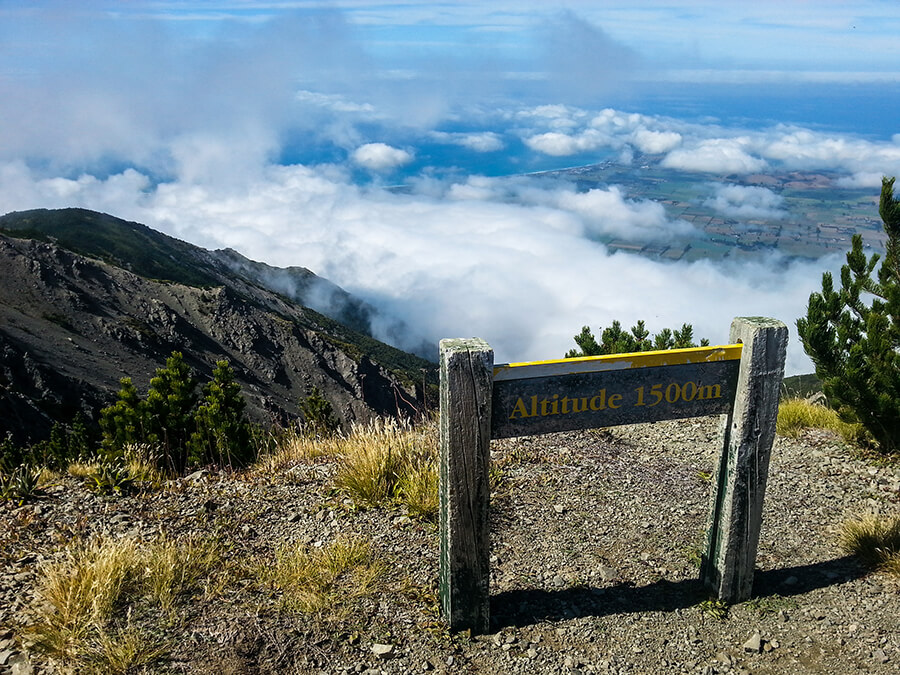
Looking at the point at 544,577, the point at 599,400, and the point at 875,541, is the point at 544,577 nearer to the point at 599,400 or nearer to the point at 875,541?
the point at 599,400

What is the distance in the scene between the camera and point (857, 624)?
4.29 m

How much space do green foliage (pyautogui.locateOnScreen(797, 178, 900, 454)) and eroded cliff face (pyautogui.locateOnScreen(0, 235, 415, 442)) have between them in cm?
4255

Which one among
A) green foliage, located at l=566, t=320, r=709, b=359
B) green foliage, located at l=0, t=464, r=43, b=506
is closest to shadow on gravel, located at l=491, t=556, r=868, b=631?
green foliage, located at l=0, t=464, r=43, b=506

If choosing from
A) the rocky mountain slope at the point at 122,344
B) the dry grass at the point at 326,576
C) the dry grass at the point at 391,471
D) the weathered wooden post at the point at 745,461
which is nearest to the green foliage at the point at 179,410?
the dry grass at the point at 391,471

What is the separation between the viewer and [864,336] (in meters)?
7.11

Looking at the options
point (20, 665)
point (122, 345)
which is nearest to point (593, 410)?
point (20, 665)

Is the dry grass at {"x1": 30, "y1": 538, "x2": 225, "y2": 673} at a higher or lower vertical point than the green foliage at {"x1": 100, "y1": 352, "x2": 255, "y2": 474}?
higher

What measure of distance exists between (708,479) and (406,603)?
360cm

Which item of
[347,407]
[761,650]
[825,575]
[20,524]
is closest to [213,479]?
[20,524]

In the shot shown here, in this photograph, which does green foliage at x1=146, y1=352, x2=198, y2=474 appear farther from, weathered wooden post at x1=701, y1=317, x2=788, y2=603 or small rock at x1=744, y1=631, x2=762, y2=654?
small rock at x1=744, y1=631, x2=762, y2=654

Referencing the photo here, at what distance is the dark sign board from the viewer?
390 centimetres

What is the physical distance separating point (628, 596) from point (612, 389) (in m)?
1.62

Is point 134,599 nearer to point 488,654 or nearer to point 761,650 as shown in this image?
point 488,654

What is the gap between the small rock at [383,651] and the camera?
12.9 ft
